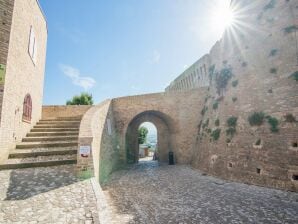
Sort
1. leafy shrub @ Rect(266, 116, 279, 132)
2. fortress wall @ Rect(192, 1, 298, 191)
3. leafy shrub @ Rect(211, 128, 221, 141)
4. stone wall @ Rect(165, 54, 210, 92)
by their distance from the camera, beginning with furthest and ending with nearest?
stone wall @ Rect(165, 54, 210, 92)
leafy shrub @ Rect(211, 128, 221, 141)
leafy shrub @ Rect(266, 116, 279, 132)
fortress wall @ Rect(192, 1, 298, 191)

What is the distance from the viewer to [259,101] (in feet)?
31.2

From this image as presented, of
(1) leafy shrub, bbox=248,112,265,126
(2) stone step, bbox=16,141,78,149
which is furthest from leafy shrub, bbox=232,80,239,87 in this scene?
(2) stone step, bbox=16,141,78,149

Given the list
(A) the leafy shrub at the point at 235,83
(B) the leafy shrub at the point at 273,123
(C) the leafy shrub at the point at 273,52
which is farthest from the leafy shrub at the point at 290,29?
(B) the leafy shrub at the point at 273,123

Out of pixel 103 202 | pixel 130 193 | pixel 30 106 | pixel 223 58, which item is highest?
pixel 223 58

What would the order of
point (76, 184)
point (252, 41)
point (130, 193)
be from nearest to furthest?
point (76, 184) → point (130, 193) → point (252, 41)

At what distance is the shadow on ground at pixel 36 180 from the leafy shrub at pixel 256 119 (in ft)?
26.5

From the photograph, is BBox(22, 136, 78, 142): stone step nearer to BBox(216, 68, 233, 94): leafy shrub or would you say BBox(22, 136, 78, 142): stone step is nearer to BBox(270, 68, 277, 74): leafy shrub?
BBox(216, 68, 233, 94): leafy shrub

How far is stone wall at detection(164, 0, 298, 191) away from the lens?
795cm

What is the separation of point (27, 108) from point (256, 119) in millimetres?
10538

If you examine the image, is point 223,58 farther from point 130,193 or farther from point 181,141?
point 130,193

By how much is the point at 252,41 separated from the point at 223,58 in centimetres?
222

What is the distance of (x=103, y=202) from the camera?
4598 millimetres

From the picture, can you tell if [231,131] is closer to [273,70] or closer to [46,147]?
[273,70]


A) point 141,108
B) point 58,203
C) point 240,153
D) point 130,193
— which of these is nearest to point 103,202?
point 58,203
